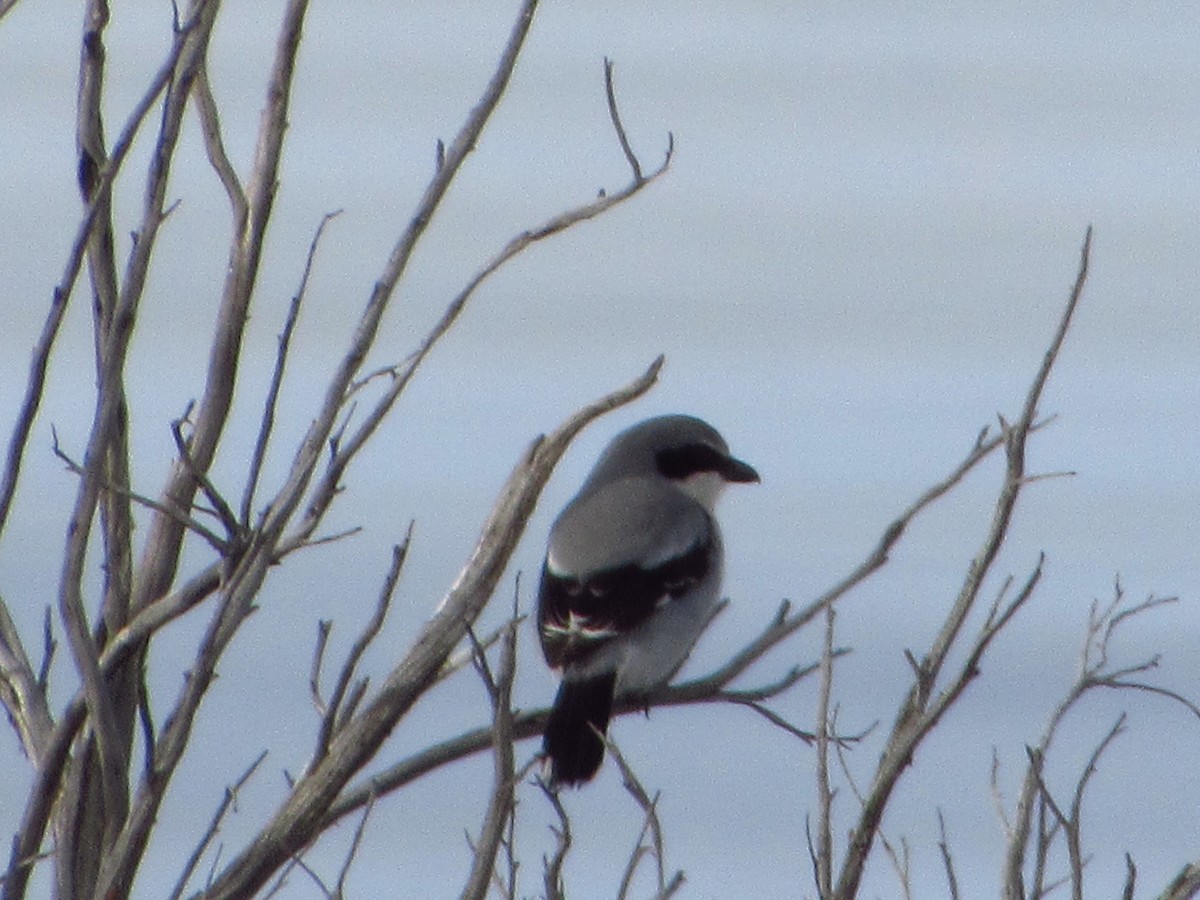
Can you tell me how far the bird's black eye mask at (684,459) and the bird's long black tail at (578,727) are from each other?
0.92m

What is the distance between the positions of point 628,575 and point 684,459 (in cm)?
69

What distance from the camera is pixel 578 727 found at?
3955 millimetres

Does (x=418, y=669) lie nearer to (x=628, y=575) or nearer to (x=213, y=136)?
(x=213, y=136)

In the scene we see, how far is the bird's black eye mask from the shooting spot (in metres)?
4.98

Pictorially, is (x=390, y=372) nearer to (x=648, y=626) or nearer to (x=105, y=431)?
(x=105, y=431)

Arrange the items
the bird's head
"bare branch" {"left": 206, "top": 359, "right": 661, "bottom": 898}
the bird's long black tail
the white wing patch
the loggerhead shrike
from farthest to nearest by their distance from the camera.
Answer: the bird's head
the white wing patch
the loggerhead shrike
the bird's long black tail
"bare branch" {"left": 206, "top": 359, "right": 661, "bottom": 898}

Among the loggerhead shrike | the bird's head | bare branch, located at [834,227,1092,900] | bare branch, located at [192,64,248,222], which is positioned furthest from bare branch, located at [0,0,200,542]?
the bird's head

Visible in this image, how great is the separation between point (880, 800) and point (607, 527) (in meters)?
2.43

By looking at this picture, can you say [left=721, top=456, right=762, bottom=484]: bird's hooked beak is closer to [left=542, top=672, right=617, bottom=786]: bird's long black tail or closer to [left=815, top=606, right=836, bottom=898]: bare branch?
[left=542, top=672, right=617, bottom=786]: bird's long black tail

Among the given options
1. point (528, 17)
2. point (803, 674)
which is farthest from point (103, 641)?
point (803, 674)

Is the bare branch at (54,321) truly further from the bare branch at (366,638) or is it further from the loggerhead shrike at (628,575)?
the loggerhead shrike at (628,575)

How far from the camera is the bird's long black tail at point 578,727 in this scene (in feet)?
12.6

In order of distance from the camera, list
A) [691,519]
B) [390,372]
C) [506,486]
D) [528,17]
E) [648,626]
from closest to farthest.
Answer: [528,17] → [390,372] → [506,486] → [648,626] → [691,519]

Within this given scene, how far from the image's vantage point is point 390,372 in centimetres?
224
